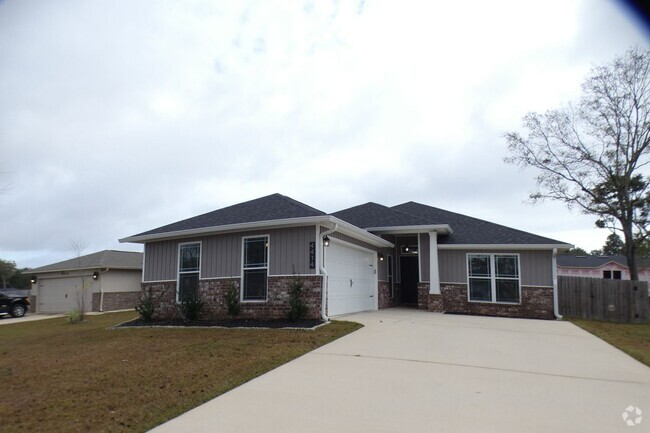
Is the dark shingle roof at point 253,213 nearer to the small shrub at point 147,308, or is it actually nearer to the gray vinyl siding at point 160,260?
the gray vinyl siding at point 160,260

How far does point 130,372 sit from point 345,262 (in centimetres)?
703

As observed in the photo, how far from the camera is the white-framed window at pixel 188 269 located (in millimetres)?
12312

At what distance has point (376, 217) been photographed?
51.1 feet

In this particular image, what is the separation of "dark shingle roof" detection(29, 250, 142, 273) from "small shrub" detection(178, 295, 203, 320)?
39.5ft

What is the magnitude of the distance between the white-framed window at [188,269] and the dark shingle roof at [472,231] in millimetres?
7903

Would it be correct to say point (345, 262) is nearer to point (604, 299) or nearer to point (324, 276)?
point (324, 276)

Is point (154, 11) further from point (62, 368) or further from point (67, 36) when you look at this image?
point (62, 368)

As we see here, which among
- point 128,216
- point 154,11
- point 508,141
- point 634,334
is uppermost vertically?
point 508,141

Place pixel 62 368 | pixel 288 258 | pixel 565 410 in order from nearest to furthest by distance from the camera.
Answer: pixel 565 410 → pixel 62 368 → pixel 288 258

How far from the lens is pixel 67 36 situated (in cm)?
778

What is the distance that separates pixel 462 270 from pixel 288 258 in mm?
7058

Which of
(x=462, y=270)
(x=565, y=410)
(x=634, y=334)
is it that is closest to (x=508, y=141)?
(x=462, y=270)

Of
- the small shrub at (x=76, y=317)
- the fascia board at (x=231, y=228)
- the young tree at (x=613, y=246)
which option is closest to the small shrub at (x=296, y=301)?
Answer: the fascia board at (x=231, y=228)

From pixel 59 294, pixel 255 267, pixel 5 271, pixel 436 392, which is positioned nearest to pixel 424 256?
pixel 255 267
